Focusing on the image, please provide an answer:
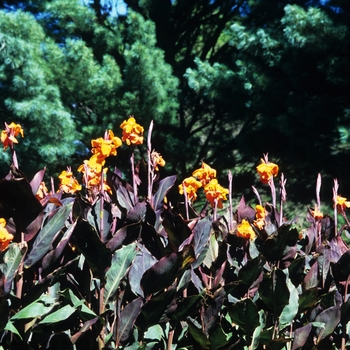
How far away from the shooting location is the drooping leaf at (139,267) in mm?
1577

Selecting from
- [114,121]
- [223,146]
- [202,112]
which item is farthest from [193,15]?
[114,121]

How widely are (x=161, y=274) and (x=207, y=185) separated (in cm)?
52

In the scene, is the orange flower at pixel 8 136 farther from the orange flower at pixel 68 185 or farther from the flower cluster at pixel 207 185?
the flower cluster at pixel 207 185

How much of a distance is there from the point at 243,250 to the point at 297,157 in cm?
730

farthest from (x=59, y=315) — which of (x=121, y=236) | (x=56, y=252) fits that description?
(x=121, y=236)

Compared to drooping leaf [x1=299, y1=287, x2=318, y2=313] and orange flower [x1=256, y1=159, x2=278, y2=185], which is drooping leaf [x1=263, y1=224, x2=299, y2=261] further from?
orange flower [x1=256, y1=159, x2=278, y2=185]

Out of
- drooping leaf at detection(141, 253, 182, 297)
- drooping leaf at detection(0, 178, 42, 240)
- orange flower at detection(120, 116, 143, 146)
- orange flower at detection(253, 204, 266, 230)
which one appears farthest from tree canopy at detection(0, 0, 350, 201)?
drooping leaf at detection(0, 178, 42, 240)

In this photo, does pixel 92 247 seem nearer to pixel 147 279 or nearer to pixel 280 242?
pixel 147 279

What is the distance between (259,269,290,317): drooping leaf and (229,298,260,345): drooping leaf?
0.28 ft

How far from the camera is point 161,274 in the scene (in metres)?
1.52

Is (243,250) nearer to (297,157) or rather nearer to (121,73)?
(297,157)

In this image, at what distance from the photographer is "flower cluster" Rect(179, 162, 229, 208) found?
1.93m

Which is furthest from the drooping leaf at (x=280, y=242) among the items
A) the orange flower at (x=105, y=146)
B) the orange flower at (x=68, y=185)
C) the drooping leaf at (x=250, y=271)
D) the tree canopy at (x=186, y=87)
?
the tree canopy at (x=186, y=87)

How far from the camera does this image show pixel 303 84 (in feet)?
28.0
